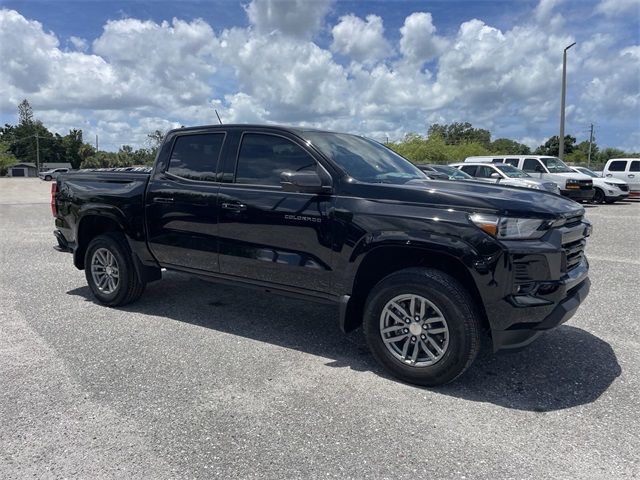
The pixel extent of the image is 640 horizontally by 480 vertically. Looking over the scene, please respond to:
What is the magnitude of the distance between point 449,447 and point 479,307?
101cm

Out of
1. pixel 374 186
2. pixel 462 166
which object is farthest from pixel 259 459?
pixel 462 166

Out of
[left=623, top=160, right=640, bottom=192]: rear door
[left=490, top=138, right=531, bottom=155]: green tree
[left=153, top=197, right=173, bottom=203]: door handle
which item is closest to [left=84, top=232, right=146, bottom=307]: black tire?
[left=153, top=197, right=173, bottom=203]: door handle

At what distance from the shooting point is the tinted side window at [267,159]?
4.22 meters

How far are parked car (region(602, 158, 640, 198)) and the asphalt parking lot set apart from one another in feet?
62.3

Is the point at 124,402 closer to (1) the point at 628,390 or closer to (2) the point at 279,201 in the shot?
(2) the point at 279,201

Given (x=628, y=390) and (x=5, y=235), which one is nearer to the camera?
(x=628, y=390)

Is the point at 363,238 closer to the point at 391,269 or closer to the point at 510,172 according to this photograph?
the point at 391,269

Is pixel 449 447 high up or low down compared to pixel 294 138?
down

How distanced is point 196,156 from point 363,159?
1.67 m

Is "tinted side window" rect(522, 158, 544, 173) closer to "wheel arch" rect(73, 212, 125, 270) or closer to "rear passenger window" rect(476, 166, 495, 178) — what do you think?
"rear passenger window" rect(476, 166, 495, 178)

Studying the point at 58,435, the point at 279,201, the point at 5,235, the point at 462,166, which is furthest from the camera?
the point at 462,166

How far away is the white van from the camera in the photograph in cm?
1792

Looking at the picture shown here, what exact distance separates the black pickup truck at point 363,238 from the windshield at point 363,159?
0.02 metres

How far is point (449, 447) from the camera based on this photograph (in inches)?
113
